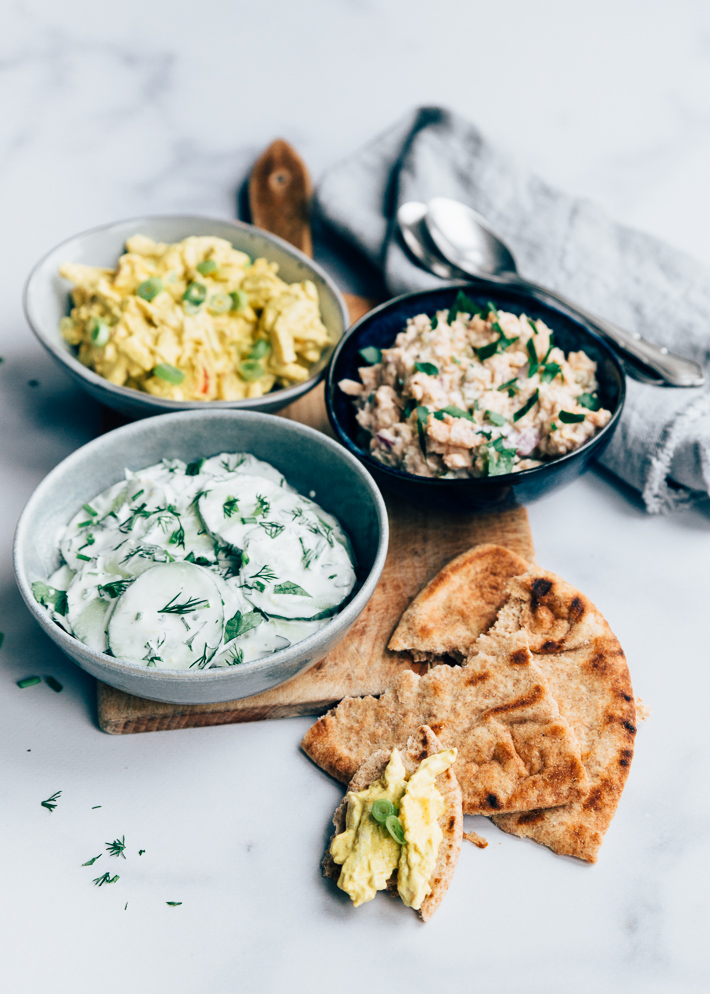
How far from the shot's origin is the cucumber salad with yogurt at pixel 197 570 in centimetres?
224

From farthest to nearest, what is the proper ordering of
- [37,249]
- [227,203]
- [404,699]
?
[227,203] < [37,249] < [404,699]

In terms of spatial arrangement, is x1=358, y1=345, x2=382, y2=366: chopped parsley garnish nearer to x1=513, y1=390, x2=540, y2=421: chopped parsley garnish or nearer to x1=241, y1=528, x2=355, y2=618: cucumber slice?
x1=513, y1=390, x2=540, y2=421: chopped parsley garnish

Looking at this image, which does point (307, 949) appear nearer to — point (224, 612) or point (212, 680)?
point (212, 680)

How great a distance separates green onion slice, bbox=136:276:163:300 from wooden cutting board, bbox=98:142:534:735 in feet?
2.20

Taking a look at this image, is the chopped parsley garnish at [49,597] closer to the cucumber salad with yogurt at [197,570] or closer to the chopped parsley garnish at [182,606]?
the cucumber salad with yogurt at [197,570]

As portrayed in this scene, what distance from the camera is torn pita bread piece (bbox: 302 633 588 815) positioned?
225 centimetres

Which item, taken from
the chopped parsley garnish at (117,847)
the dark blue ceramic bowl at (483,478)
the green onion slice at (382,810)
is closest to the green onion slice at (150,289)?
the dark blue ceramic bowl at (483,478)

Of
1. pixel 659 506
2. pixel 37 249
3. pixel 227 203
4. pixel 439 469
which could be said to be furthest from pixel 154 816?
pixel 227 203

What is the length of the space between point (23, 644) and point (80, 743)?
40 cm

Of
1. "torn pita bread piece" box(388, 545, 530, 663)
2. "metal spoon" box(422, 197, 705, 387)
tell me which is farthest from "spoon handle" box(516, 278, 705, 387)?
"torn pita bread piece" box(388, 545, 530, 663)

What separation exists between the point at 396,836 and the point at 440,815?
14cm

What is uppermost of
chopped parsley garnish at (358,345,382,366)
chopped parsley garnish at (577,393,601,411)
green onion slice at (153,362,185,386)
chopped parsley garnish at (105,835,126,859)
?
chopped parsley garnish at (577,393,601,411)

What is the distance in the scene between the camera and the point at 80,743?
2502 millimetres

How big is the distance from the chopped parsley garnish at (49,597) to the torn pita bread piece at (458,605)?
0.97 metres
